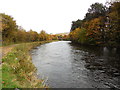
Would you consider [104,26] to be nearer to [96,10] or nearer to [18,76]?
[96,10]

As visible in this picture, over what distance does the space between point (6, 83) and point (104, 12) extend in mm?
41671

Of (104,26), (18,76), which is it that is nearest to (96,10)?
(104,26)

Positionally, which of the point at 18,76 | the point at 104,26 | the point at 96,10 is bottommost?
the point at 18,76

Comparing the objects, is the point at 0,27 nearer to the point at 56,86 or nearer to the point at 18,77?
the point at 18,77

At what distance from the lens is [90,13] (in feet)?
147

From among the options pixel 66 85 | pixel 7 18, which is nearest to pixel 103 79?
pixel 66 85

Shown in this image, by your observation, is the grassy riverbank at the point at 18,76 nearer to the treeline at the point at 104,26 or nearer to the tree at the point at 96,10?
the treeline at the point at 104,26

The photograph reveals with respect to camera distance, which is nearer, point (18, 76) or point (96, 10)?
point (18, 76)

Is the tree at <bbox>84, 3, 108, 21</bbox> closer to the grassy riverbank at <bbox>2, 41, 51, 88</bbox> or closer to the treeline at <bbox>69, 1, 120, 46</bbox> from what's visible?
the treeline at <bbox>69, 1, 120, 46</bbox>

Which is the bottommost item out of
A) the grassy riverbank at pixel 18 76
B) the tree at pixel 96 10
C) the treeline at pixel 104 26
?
the grassy riverbank at pixel 18 76

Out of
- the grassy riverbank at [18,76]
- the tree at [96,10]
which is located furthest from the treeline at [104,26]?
the grassy riverbank at [18,76]

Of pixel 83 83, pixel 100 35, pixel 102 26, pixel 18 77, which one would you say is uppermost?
pixel 102 26

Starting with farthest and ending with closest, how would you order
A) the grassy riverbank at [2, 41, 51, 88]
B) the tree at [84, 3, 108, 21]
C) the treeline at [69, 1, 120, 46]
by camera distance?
the tree at [84, 3, 108, 21] < the treeline at [69, 1, 120, 46] < the grassy riverbank at [2, 41, 51, 88]

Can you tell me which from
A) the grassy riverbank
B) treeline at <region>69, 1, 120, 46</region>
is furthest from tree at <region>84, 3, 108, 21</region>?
the grassy riverbank
